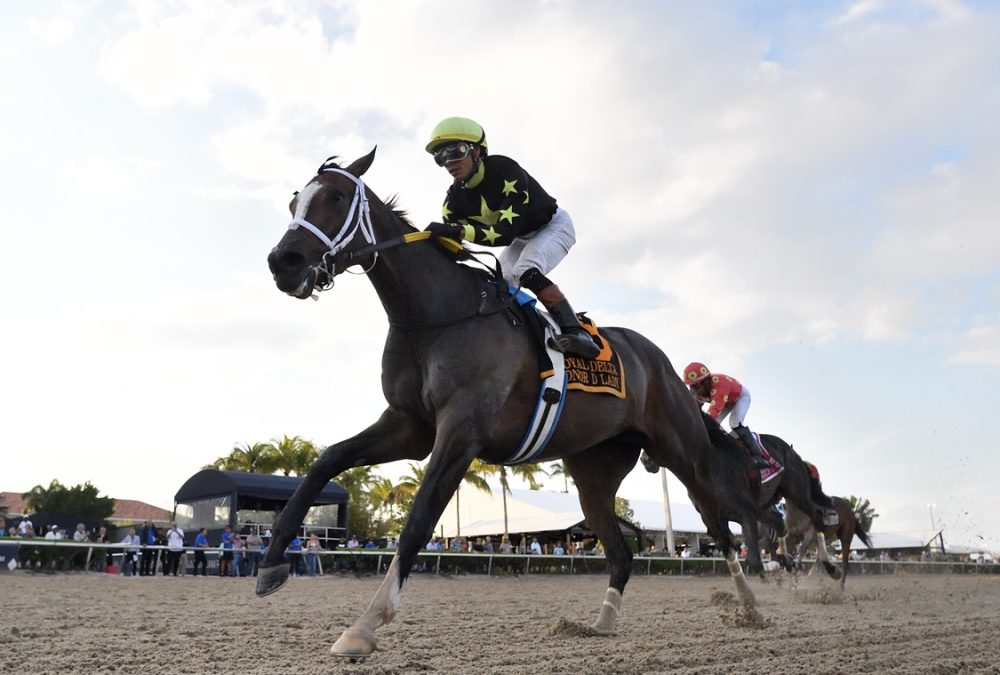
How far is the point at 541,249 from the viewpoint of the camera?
6676 millimetres

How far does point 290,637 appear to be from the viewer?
248 inches

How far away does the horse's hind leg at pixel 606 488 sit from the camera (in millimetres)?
7453

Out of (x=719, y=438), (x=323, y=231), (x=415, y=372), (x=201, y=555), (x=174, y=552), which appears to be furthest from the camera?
(x=201, y=555)

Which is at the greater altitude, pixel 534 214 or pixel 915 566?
pixel 534 214

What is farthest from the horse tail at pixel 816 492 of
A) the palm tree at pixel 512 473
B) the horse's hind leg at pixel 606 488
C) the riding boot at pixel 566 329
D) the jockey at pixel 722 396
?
the palm tree at pixel 512 473

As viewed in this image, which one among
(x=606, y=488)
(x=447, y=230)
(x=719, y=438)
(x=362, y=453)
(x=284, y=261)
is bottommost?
(x=606, y=488)

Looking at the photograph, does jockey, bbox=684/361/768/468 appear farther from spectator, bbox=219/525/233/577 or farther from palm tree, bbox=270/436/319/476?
palm tree, bbox=270/436/319/476

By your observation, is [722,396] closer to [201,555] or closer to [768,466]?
[768,466]

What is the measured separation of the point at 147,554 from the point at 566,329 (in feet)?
60.0

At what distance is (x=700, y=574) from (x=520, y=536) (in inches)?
637

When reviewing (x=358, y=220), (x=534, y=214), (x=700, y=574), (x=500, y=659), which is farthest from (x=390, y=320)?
→ (x=700, y=574)

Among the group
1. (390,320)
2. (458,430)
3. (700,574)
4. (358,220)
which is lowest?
(700,574)

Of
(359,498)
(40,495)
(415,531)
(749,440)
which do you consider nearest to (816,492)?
(749,440)

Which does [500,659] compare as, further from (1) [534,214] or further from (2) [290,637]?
(1) [534,214]
